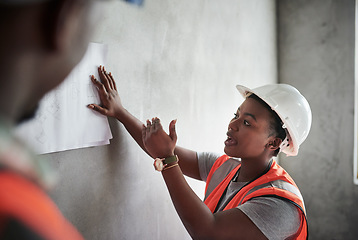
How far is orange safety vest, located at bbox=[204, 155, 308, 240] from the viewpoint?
1.25 metres

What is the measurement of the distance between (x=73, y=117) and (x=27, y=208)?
862mm

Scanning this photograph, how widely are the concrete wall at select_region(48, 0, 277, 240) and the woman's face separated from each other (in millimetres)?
311

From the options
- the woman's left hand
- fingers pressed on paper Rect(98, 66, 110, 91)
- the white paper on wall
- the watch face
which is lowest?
the watch face

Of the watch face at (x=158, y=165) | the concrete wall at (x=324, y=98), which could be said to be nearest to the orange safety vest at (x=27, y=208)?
the watch face at (x=158, y=165)

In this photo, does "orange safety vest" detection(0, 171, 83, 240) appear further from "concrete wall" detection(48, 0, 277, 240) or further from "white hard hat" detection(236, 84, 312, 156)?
"white hard hat" detection(236, 84, 312, 156)

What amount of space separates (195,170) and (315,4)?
191 cm

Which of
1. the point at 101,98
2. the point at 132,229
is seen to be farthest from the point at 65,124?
the point at 132,229

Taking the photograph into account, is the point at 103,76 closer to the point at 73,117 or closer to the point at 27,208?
the point at 73,117

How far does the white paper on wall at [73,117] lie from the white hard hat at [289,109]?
71 cm

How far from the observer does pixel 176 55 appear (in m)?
1.57

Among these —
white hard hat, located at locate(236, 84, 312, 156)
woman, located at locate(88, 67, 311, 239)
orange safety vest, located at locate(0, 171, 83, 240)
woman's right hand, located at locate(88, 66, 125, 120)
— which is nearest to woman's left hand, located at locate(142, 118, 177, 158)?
woman, located at locate(88, 67, 311, 239)

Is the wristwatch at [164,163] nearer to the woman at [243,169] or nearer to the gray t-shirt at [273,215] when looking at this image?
the woman at [243,169]

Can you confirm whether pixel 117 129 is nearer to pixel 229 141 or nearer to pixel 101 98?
pixel 101 98

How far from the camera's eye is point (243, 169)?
148 centimetres
